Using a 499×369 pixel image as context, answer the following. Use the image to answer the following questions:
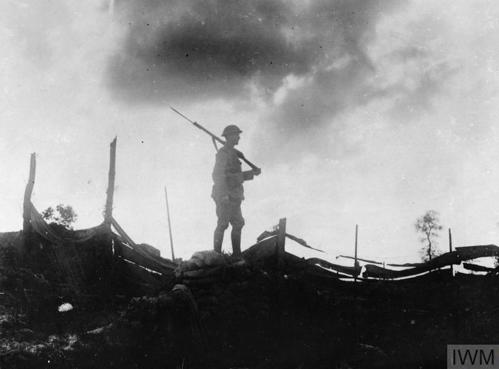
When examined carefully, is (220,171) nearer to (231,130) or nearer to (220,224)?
(231,130)

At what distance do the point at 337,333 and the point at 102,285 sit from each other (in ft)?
16.6

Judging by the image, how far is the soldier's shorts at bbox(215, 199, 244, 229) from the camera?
980 cm

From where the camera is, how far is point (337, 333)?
30.4 feet

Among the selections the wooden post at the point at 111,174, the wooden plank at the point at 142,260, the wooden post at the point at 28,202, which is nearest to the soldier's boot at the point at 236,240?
the wooden plank at the point at 142,260

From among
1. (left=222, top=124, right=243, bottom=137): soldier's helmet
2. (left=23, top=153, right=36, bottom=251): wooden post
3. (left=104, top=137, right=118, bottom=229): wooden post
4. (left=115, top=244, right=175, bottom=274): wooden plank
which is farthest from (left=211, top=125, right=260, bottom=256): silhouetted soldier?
(left=23, top=153, right=36, bottom=251): wooden post

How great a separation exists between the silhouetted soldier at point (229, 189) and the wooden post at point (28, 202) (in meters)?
4.95

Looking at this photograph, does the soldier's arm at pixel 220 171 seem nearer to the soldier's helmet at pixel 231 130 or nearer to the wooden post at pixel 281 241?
the soldier's helmet at pixel 231 130

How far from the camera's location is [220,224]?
9.88 m

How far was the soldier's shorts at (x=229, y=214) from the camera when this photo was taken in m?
9.80

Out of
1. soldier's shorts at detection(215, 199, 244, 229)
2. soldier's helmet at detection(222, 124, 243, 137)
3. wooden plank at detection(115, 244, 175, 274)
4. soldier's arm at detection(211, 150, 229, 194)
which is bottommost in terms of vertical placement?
wooden plank at detection(115, 244, 175, 274)

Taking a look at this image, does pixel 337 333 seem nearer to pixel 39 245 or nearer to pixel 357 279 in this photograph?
pixel 357 279

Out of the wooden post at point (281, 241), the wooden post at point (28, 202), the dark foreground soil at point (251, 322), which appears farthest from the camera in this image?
the wooden post at point (28, 202)

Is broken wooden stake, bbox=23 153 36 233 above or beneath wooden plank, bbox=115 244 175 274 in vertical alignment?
above

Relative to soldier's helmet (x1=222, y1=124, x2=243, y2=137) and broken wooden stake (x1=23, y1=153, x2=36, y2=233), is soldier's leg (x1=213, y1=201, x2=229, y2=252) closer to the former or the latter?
soldier's helmet (x1=222, y1=124, x2=243, y2=137)
